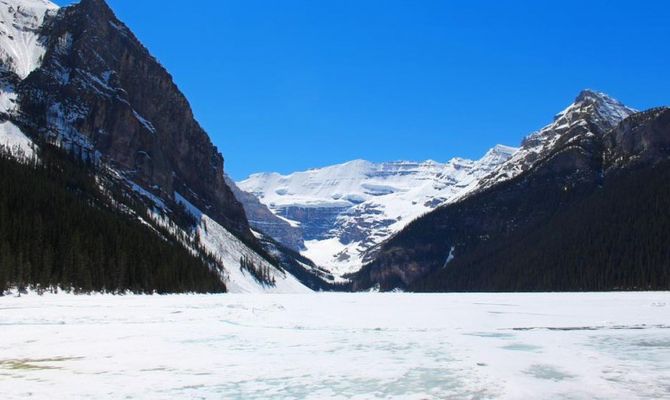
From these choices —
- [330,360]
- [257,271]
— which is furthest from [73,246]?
[257,271]

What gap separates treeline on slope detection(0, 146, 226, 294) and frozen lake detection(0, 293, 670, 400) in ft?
136

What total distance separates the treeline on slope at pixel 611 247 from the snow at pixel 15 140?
139m

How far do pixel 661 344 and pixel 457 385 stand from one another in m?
14.1

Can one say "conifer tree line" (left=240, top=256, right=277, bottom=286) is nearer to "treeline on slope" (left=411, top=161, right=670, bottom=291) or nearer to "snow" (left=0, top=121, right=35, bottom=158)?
"snow" (left=0, top=121, right=35, bottom=158)

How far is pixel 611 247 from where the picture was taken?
15762 centimetres

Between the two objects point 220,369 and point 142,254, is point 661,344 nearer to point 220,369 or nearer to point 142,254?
point 220,369

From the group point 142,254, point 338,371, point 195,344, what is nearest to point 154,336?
point 195,344

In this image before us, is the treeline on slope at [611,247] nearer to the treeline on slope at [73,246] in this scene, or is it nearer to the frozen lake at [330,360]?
the treeline on slope at [73,246]

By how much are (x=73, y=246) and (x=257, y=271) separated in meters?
110

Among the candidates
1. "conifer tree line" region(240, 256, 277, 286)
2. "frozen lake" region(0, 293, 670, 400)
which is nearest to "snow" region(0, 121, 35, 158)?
"conifer tree line" region(240, 256, 277, 286)

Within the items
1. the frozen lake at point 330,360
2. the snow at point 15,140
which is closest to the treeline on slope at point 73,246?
the snow at point 15,140

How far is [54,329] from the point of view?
29.0m

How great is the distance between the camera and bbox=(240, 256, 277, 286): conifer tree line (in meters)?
186

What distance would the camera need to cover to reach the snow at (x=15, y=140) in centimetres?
13557
